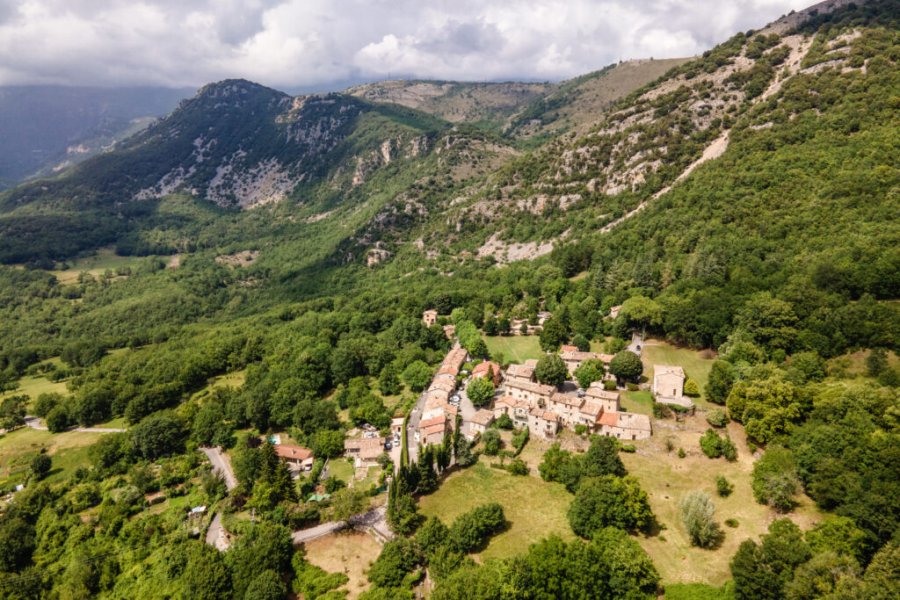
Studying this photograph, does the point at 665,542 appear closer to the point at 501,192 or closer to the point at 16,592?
the point at 16,592

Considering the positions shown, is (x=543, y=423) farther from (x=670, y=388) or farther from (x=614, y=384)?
(x=670, y=388)

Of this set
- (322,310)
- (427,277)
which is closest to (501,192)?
(427,277)

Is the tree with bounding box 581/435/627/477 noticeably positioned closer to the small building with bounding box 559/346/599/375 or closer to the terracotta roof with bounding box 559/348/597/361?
the small building with bounding box 559/346/599/375

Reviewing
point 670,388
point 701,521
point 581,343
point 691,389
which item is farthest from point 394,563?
point 581,343

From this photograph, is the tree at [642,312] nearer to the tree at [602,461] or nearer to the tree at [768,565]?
the tree at [602,461]

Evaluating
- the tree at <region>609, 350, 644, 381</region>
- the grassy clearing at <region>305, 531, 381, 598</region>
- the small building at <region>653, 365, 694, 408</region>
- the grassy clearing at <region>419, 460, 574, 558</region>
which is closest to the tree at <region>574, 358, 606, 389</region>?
the tree at <region>609, 350, 644, 381</region>
